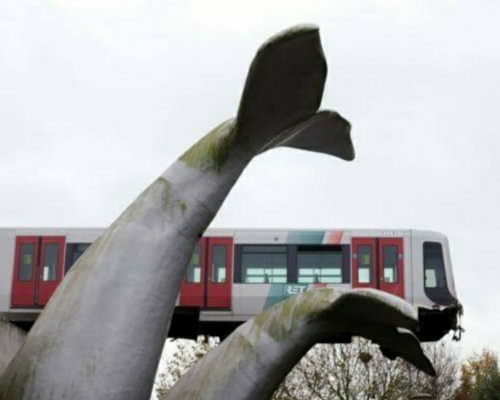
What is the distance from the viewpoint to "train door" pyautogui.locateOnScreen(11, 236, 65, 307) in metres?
22.6

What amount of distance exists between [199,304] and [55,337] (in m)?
16.1

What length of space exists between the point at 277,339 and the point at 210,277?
15028 mm

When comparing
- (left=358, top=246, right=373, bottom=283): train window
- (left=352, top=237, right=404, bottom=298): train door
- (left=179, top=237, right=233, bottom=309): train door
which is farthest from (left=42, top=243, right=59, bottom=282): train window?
(left=358, top=246, right=373, bottom=283): train window

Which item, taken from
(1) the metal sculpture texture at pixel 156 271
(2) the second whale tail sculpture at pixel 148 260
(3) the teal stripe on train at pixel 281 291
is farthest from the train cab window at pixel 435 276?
(2) the second whale tail sculpture at pixel 148 260

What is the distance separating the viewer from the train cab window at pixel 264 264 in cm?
2267

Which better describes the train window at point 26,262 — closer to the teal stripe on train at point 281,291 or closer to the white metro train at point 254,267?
the white metro train at point 254,267

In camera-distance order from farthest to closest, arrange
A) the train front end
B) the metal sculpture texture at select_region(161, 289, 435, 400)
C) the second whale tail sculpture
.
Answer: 1. the train front end
2. the metal sculpture texture at select_region(161, 289, 435, 400)
3. the second whale tail sculpture

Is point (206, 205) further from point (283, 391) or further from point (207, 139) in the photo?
point (283, 391)

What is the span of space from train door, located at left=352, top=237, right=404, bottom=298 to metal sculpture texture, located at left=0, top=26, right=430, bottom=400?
1472 cm

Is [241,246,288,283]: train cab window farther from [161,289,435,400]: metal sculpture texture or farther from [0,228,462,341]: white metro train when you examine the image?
[161,289,435,400]: metal sculpture texture

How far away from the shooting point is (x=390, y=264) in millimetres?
22625

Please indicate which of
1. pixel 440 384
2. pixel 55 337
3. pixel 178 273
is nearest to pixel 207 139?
pixel 178 273

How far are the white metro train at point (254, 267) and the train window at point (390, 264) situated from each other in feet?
0.07

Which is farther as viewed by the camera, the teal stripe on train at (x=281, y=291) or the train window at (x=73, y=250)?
the train window at (x=73, y=250)
